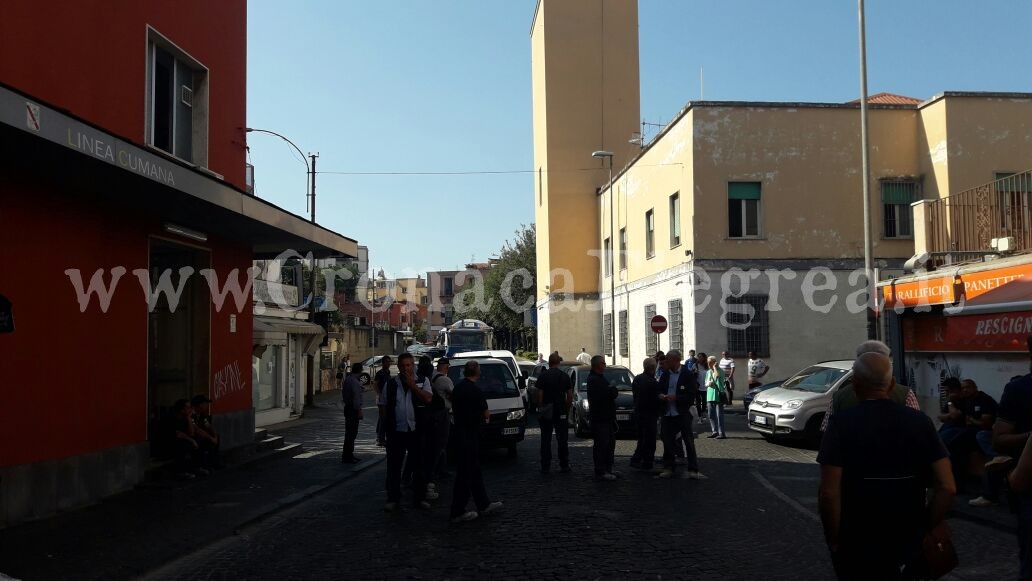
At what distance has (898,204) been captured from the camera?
2527 cm

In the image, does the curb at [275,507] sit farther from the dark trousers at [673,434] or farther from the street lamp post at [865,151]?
the street lamp post at [865,151]

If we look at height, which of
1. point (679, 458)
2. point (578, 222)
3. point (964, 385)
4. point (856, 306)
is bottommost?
point (679, 458)

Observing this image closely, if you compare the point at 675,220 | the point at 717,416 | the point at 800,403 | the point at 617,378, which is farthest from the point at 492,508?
the point at 675,220

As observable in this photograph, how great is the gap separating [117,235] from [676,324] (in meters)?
19.1

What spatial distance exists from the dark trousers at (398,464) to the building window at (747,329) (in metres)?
16.5

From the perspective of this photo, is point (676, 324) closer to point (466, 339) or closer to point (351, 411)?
point (466, 339)

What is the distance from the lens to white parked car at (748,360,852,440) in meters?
15.1

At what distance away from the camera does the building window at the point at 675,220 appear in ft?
88.0

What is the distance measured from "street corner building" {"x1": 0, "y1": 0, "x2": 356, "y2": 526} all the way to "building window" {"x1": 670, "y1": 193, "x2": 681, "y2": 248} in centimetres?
1499

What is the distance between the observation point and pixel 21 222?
8.71 meters

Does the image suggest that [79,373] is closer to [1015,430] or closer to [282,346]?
[1015,430]

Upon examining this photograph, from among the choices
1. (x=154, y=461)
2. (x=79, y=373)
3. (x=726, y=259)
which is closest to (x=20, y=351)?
(x=79, y=373)

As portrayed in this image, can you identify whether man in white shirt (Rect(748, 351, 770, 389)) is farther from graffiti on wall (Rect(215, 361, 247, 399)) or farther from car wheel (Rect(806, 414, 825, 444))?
graffiti on wall (Rect(215, 361, 247, 399))

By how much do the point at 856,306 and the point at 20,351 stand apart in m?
22.4
